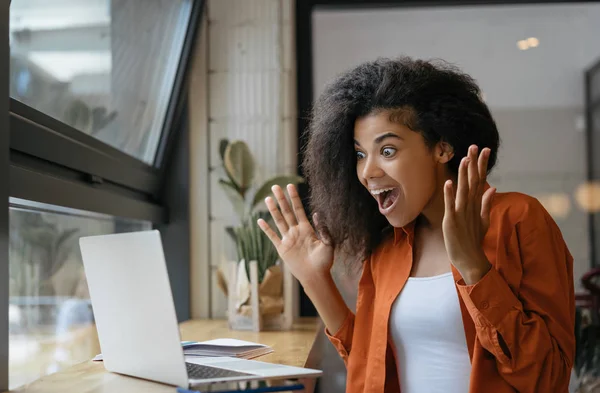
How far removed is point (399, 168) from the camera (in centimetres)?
174

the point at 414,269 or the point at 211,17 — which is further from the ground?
the point at 211,17

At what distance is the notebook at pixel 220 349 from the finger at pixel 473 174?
0.60 meters

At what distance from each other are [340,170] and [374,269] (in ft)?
0.88

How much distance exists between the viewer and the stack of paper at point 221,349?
65.4 inches

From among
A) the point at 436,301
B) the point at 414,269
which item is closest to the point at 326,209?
the point at 414,269

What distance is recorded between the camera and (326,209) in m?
2.05

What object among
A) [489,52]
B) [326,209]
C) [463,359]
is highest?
[489,52]

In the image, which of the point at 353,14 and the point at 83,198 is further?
the point at 353,14

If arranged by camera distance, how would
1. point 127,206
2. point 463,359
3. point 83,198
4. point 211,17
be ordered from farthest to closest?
1. point 211,17
2. point 127,206
3. point 83,198
4. point 463,359

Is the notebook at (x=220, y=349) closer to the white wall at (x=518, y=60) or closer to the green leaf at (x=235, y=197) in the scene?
the green leaf at (x=235, y=197)

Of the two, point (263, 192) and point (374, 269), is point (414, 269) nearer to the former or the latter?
point (374, 269)

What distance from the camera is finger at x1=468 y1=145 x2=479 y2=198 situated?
1.48m

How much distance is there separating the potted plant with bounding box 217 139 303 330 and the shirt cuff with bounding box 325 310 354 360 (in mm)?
885

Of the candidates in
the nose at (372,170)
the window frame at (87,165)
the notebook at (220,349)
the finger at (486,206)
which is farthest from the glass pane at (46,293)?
the finger at (486,206)
